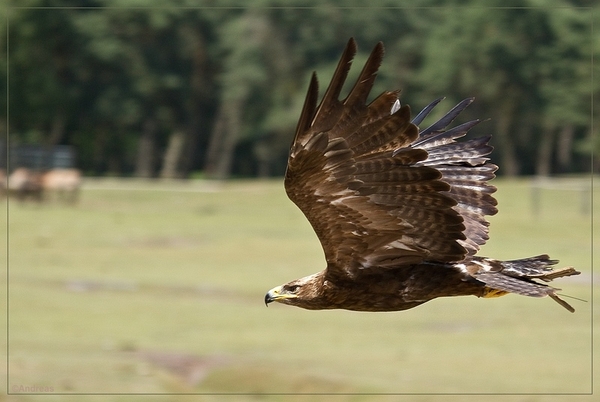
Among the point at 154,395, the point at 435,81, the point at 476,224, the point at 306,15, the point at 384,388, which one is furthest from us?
the point at 306,15

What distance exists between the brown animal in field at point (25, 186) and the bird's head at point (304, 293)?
33765mm

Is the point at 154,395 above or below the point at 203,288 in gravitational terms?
above

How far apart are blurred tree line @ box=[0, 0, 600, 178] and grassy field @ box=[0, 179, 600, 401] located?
3185mm

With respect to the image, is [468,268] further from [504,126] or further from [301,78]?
[301,78]

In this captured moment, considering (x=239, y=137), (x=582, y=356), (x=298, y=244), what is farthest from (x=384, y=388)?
(x=239, y=137)

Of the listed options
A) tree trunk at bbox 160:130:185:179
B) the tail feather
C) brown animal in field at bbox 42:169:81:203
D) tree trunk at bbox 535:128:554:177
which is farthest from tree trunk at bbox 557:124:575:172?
the tail feather

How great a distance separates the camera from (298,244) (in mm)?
32406

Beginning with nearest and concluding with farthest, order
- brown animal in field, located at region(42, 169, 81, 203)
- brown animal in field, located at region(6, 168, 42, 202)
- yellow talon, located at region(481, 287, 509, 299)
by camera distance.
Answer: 1. yellow talon, located at region(481, 287, 509, 299)
2. brown animal in field, located at region(6, 168, 42, 202)
3. brown animal in field, located at region(42, 169, 81, 203)

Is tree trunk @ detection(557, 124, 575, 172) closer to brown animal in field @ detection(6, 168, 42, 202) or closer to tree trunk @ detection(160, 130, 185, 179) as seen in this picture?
tree trunk @ detection(160, 130, 185, 179)

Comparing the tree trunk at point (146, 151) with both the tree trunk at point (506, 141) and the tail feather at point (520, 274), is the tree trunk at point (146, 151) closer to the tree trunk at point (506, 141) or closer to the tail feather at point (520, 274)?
→ the tree trunk at point (506, 141)

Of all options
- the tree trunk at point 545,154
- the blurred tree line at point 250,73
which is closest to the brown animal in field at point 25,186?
the blurred tree line at point 250,73

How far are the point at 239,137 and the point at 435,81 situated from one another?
7644 millimetres

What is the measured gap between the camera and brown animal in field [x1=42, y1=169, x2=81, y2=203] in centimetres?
3884

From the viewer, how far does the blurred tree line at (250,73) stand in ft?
132
